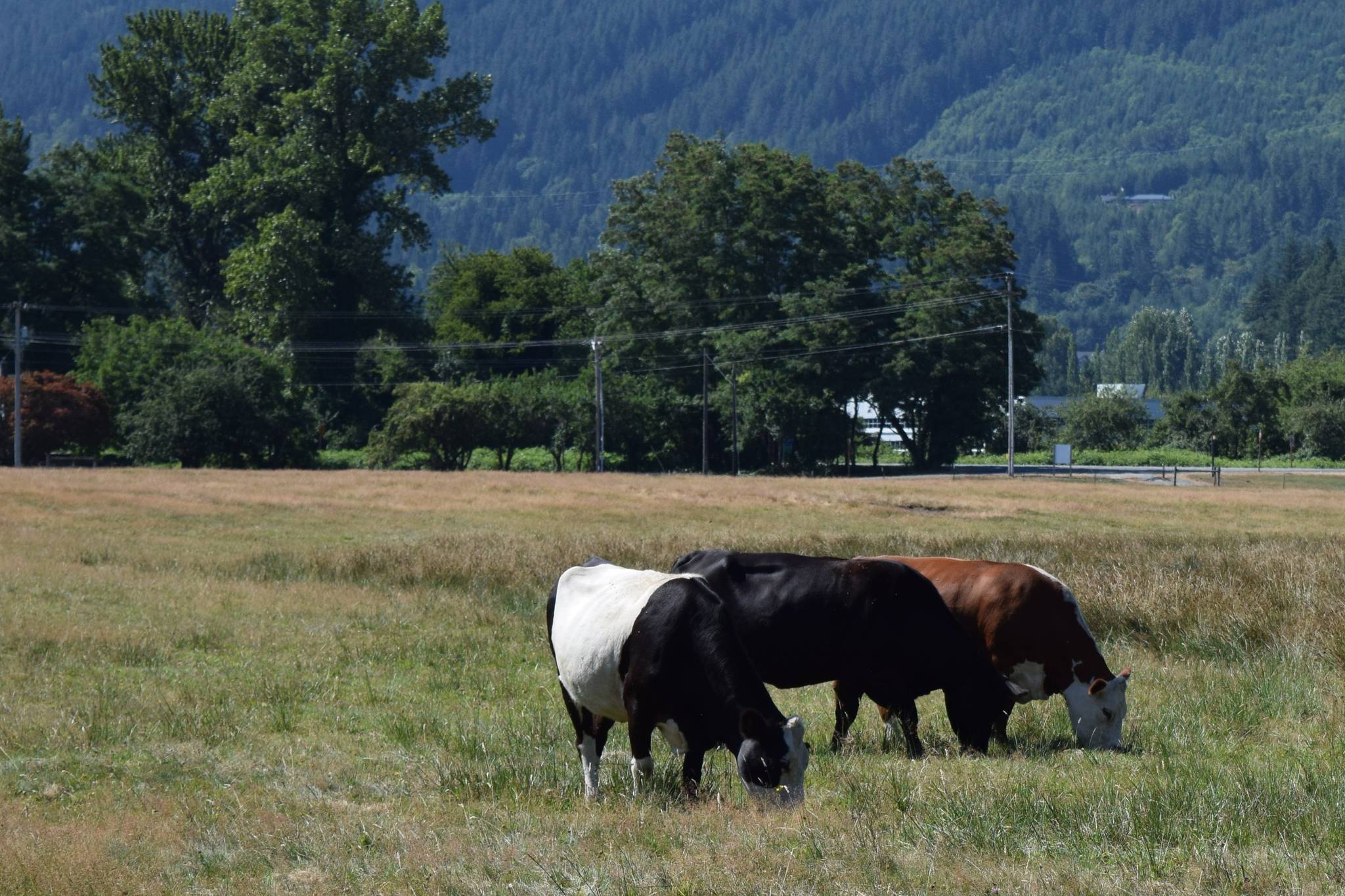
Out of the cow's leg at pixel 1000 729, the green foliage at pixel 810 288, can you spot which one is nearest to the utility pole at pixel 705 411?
the green foliage at pixel 810 288

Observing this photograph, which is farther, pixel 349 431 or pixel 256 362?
pixel 349 431

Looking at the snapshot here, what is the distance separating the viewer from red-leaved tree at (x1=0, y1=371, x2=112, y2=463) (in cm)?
8281

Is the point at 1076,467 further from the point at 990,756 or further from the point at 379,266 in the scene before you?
the point at 990,756

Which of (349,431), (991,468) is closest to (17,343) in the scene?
(349,431)

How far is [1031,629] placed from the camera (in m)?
12.3

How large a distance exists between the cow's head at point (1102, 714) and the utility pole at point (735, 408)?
7699cm

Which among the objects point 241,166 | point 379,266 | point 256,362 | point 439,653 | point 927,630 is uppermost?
point 241,166

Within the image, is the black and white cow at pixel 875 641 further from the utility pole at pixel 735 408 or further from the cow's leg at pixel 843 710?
the utility pole at pixel 735 408

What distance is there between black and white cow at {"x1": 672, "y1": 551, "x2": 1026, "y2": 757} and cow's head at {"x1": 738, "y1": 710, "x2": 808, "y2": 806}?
242 cm

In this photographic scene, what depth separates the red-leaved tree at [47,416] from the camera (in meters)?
82.8

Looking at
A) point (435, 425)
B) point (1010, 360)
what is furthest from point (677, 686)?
point (435, 425)

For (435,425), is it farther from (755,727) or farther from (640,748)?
(755,727)

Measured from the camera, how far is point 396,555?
2630cm

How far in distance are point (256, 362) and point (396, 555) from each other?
64.9 meters
